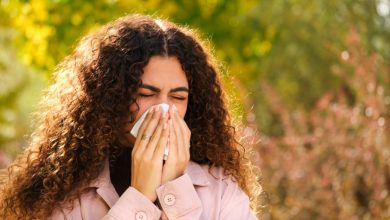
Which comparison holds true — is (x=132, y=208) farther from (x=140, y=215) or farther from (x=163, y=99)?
(x=163, y=99)

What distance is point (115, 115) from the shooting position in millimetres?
3988

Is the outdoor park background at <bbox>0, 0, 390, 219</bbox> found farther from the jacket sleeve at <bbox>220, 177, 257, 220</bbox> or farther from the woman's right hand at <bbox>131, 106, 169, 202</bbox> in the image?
the woman's right hand at <bbox>131, 106, 169, 202</bbox>

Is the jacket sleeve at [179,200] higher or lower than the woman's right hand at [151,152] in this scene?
lower

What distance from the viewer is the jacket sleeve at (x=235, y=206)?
3926 mm

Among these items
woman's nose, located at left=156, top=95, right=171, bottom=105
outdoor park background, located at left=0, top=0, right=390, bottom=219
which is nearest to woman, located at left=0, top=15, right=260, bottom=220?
woman's nose, located at left=156, top=95, right=171, bottom=105

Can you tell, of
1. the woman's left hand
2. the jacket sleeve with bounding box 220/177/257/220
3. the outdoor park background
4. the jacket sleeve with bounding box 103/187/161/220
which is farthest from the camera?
the outdoor park background

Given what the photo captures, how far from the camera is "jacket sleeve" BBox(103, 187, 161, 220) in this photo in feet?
12.2

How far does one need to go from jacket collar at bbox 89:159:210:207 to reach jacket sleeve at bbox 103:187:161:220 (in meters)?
0.13

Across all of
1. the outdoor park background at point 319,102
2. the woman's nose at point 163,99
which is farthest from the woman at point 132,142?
the outdoor park background at point 319,102

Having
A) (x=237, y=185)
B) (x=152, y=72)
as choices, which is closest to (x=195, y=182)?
(x=237, y=185)

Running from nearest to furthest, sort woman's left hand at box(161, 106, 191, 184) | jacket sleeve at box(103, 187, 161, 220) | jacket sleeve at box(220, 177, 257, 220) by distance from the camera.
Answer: jacket sleeve at box(103, 187, 161, 220)
woman's left hand at box(161, 106, 191, 184)
jacket sleeve at box(220, 177, 257, 220)

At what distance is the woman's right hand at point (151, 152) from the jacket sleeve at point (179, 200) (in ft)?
0.14

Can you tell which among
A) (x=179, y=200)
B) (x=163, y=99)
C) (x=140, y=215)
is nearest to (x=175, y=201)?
(x=179, y=200)

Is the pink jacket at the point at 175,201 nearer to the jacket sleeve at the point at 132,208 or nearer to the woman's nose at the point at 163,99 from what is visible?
the jacket sleeve at the point at 132,208
